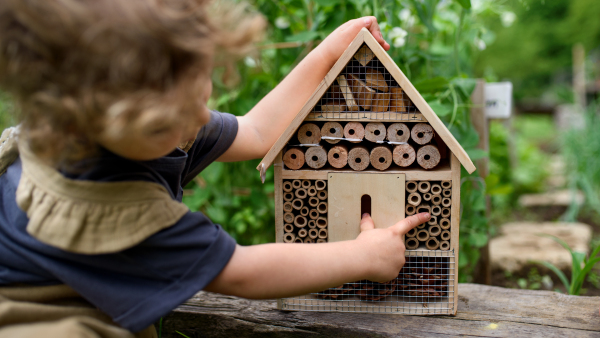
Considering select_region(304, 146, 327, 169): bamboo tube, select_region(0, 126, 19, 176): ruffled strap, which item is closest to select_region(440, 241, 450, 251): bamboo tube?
select_region(304, 146, 327, 169): bamboo tube

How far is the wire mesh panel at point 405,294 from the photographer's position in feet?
3.29

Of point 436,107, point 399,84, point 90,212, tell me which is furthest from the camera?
point 436,107

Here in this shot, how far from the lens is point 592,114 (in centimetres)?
301

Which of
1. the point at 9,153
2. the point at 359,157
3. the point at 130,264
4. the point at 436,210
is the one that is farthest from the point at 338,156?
the point at 9,153

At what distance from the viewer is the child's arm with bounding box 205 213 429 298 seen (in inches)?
29.8

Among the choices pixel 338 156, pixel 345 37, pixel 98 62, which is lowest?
pixel 338 156

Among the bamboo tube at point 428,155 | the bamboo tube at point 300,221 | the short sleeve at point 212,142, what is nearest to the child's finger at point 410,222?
the bamboo tube at point 428,155

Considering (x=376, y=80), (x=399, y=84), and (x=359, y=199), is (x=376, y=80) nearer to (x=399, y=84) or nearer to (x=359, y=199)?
(x=399, y=84)

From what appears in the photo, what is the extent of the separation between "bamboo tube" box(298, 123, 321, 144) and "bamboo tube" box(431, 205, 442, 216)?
0.30 meters

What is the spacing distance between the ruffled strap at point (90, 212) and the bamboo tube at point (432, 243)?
574mm

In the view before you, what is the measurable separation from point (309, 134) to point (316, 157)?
0.18 feet

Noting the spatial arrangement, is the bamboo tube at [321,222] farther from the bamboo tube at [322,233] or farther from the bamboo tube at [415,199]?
the bamboo tube at [415,199]

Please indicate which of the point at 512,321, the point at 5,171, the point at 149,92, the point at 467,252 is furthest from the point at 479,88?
the point at 5,171

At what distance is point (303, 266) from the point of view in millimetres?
788
